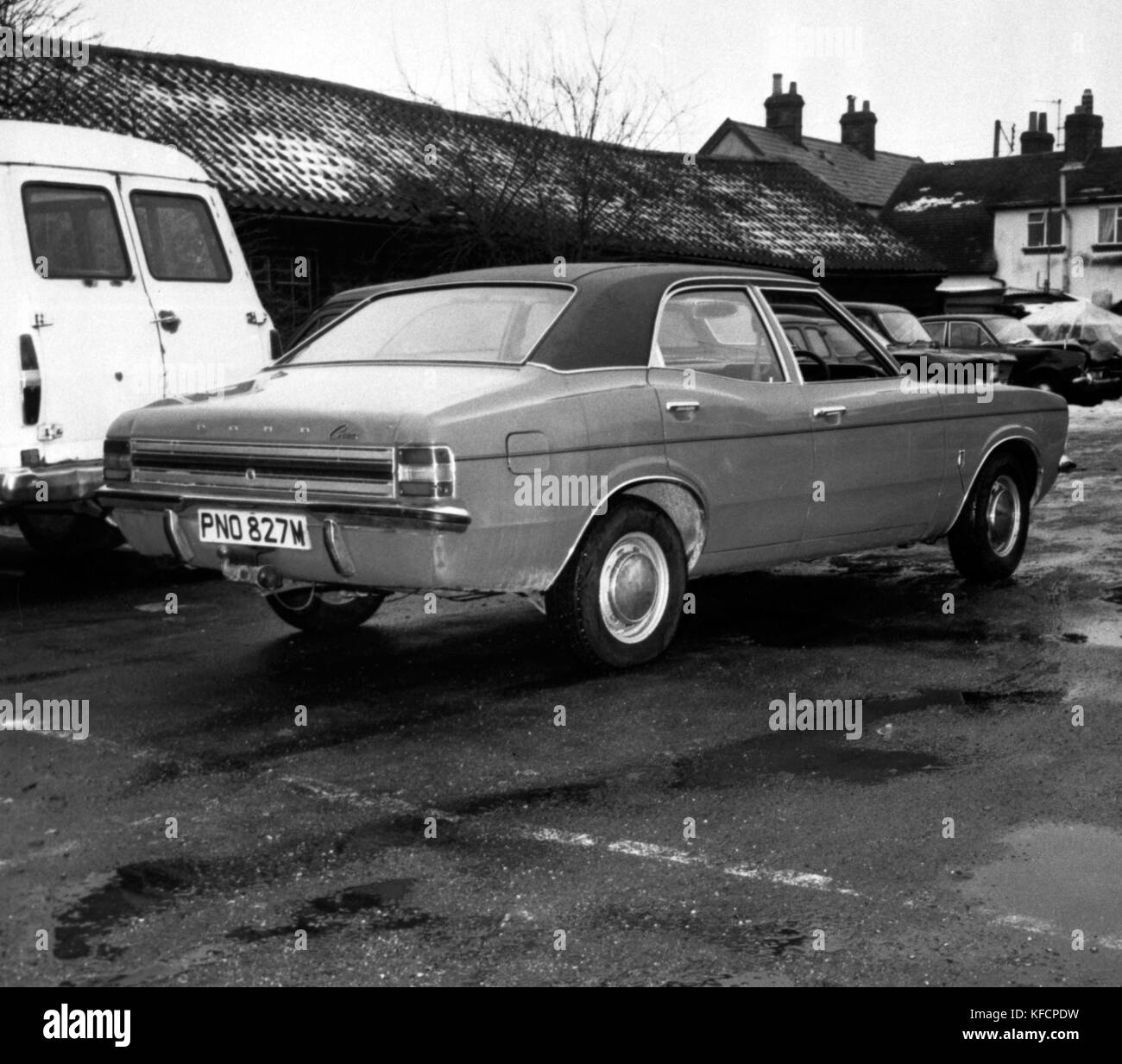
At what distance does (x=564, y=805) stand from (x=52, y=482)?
4.44 metres

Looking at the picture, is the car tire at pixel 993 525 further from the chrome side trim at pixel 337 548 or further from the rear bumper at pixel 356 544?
the chrome side trim at pixel 337 548

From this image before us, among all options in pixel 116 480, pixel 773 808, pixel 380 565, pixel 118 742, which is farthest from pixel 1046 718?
pixel 116 480

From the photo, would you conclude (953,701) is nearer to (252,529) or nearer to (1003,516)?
(252,529)

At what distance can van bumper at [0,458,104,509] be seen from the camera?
313 inches

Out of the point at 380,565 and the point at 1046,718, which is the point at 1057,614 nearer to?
the point at 1046,718

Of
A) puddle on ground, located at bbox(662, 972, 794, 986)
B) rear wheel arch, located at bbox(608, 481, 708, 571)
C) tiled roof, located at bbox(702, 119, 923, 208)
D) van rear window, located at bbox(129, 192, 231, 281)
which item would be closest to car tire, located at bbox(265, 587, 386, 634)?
rear wheel arch, located at bbox(608, 481, 708, 571)

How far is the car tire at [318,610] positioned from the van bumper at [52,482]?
1441 millimetres

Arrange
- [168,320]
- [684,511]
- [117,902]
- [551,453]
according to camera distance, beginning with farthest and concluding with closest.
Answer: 1. [168,320]
2. [684,511]
3. [551,453]
4. [117,902]

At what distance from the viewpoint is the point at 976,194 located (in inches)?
2345

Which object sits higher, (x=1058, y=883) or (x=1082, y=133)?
(x=1082, y=133)

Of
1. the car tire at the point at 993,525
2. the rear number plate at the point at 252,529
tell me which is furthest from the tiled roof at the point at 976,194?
the rear number plate at the point at 252,529

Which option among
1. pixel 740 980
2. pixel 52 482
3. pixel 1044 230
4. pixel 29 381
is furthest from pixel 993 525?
pixel 1044 230

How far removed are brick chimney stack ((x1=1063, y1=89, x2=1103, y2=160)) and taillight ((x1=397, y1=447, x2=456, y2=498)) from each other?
57.7 metres

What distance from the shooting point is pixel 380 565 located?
5598 millimetres
